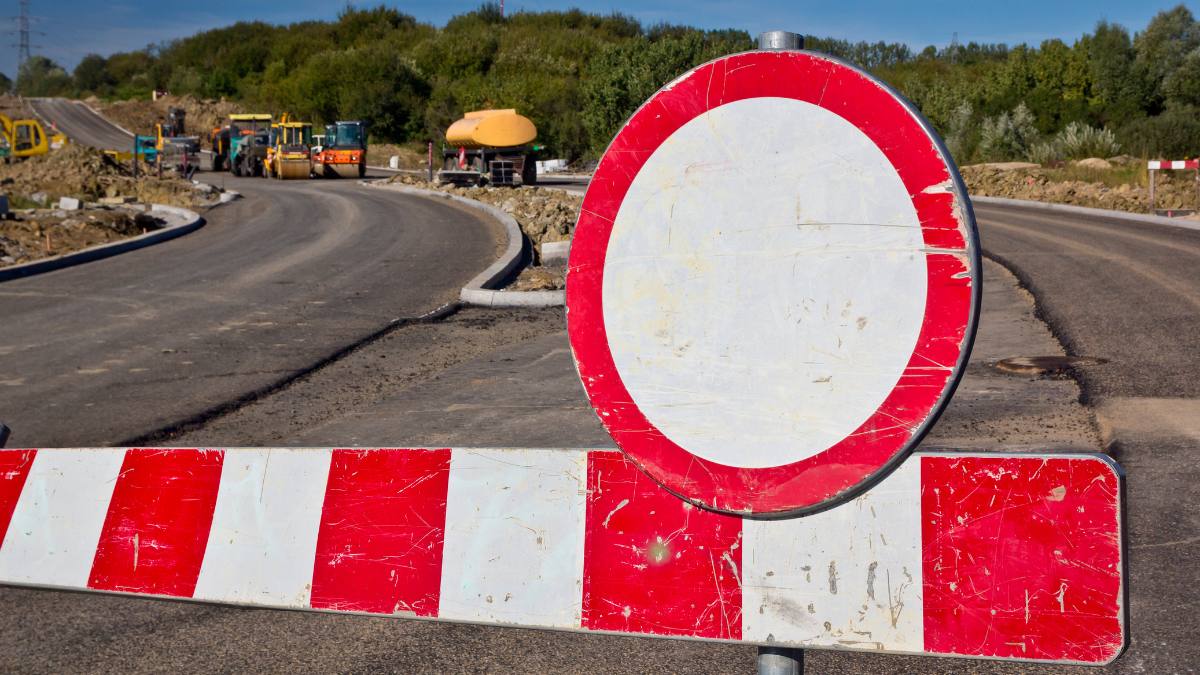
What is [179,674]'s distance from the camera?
3215mm

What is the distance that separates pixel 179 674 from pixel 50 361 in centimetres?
735

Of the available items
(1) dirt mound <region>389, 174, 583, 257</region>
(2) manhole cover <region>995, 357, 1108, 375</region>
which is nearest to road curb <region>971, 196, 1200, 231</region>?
(1) dirt mound <region>389, 174, 583, 257</region>

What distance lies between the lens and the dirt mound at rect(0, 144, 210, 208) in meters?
32.0

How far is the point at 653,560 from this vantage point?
2.12 metres

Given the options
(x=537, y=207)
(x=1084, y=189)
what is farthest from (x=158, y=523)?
(x=1084, y=189)

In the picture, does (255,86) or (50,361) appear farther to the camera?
(255,86)

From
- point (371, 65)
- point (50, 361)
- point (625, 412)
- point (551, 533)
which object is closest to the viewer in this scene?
point (625, 412)

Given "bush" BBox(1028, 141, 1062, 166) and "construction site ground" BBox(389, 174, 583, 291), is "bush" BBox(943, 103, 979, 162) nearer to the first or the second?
"bush" BBox(1028, 141, 1062, 166)

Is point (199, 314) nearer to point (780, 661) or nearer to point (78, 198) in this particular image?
point (780, 661)

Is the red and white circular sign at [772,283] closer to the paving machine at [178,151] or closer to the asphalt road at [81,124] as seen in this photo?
the paving machine at [178,151]

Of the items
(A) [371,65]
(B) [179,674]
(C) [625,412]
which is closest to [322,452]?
(C) [625,412]

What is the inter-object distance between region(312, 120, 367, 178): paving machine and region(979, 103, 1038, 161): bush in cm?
2442

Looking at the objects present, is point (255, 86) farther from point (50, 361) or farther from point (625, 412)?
point (625, 412)

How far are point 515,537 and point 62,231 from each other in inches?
823
